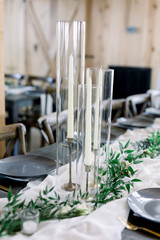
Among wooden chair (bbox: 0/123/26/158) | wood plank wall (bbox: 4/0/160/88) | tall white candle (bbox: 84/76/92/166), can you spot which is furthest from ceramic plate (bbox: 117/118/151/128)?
wood plank wall (bbox: 4/0/160/88)

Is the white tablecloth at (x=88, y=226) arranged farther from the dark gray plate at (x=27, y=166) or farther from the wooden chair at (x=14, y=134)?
the wooden chair at (x=14, y=134)

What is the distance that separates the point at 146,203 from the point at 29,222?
1.28ft

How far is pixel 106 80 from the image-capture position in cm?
108

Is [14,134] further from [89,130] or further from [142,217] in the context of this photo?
[142,217]

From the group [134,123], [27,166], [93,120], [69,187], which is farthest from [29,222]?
[134,123]

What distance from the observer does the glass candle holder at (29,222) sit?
785mm

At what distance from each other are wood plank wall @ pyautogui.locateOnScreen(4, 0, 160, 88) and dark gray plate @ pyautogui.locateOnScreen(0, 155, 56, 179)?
3.94m

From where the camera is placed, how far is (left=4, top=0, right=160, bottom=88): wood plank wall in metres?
4.94

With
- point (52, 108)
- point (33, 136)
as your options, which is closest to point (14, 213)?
point (52, 108)

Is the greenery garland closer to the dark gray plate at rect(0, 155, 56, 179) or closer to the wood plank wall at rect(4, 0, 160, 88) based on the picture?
the dark gray plate at rect(0, 155, 56, 179)

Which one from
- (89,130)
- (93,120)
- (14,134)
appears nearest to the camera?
(89,130)

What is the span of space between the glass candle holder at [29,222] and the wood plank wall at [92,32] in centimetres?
447

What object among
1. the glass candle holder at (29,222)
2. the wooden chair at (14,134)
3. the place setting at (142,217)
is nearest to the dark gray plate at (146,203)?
the place setting at (142,217)

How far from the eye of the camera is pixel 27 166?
132cm
